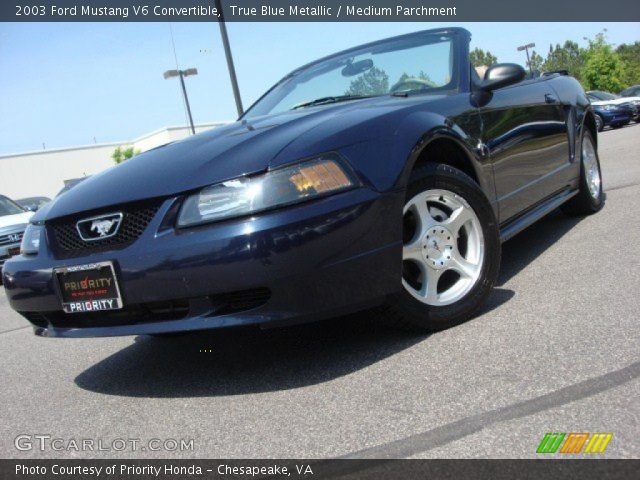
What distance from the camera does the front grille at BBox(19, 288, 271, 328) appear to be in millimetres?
2643

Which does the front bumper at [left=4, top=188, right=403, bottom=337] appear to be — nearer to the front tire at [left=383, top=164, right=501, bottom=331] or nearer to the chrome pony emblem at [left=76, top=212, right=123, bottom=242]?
the chrome pony emblem at [left=76, top=212, right=123, bottom=242]

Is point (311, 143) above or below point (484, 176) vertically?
above

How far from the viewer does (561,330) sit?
112 inches

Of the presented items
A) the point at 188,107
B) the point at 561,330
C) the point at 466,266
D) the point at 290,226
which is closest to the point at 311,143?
the point at 290,226

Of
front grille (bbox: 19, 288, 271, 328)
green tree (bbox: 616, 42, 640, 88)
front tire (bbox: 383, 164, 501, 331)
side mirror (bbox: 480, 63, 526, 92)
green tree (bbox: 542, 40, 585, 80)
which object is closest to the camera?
front grille (bbox: 19, 288, 271, 328)

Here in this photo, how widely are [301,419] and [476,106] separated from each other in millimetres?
2102

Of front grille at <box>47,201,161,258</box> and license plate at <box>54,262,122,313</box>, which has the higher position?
front grille at <box>47,201,161,258</box>

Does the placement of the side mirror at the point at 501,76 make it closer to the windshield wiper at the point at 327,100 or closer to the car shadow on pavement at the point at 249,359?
the windshield wiper at the point at 327,100

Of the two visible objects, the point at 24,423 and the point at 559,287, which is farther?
the point at 559,287

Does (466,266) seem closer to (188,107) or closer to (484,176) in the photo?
(484,176)

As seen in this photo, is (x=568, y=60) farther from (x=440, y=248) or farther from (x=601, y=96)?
(x=440, y=248)

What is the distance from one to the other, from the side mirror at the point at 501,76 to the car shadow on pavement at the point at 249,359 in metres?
1.11

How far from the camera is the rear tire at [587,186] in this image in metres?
5.51
